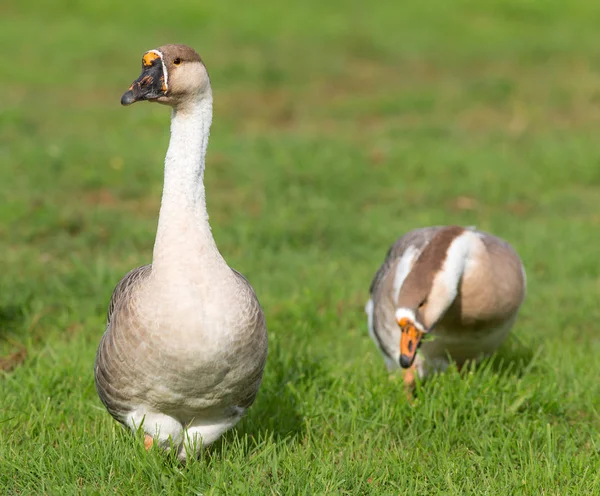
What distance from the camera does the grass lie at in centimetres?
432

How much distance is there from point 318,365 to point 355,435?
2.89ft

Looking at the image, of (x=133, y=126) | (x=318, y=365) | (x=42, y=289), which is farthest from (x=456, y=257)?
(x=133, y=126)

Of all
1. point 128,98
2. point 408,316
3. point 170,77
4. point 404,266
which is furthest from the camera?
point 404,266

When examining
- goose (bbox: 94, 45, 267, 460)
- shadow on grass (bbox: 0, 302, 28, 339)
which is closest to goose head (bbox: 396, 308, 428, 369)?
goose (bbox: 94, 45, 267, 460)

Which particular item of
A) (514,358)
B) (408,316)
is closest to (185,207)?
(408,316)

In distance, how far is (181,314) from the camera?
12.1ft

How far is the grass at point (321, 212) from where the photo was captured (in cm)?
432

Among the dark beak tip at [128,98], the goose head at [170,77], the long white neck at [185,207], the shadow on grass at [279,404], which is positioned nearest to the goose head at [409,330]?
the shadow on grass at [279,404]

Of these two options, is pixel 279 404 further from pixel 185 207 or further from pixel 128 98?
pixel 128 98

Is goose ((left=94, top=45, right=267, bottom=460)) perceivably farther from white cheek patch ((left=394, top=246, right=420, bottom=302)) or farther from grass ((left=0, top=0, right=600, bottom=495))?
white cheek patch ((left=394, top=246, right=420, bottom=302))

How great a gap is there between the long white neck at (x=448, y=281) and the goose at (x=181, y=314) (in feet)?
4.00

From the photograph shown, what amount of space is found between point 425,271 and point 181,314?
5.83ft

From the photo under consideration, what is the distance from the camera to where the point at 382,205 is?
948 centimetres

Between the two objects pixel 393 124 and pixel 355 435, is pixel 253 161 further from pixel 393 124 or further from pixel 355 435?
pixel 355 435
